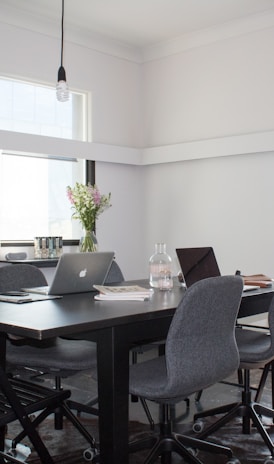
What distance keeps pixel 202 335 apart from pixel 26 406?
A: 0.78m

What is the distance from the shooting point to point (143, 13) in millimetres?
5129

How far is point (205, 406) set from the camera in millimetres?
3643

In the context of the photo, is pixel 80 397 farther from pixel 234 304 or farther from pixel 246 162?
pixel 246 162

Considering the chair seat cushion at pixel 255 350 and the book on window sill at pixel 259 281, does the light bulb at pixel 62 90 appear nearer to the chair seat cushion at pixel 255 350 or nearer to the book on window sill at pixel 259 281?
the book on window sill at pixel 259 281

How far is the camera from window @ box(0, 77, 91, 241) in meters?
5.18

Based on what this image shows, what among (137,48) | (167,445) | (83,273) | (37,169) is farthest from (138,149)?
(167,445)

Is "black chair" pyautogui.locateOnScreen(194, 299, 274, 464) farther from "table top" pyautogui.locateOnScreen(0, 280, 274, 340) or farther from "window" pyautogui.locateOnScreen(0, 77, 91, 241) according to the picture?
"window" pyautogui.locateOnScreen(0, 77, 91, 241)

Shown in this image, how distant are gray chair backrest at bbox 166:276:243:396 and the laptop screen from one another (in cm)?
59

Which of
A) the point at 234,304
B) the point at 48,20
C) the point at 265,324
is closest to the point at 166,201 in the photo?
the point at 265,324

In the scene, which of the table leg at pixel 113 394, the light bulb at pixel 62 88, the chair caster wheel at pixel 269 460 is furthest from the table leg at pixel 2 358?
the light bulb at pixel 62 88

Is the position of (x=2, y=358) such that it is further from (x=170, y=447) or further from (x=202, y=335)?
(x=202, y=335)

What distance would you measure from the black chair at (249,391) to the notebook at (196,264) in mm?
285

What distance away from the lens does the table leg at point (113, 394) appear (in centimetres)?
214

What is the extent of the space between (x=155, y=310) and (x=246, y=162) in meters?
3.28
